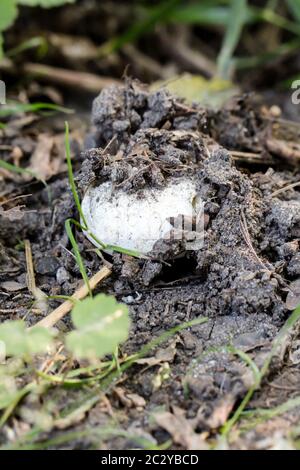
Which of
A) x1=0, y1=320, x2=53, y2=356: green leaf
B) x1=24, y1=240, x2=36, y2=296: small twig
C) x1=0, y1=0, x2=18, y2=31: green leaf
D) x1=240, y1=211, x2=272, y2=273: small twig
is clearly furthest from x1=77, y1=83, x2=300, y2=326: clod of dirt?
x1=0, y1=0, x2=18, y2=31: green leaf

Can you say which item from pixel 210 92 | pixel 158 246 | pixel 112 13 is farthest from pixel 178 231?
pixel 112 13

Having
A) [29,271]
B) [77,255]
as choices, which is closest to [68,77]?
A: [29,271]

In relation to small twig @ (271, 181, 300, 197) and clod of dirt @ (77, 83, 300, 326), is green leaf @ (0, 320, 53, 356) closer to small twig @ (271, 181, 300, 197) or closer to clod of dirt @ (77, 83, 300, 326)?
clod of dirt @ (77, 83, 300, 326)

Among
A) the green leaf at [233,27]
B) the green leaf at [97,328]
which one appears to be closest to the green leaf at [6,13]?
the green leaf at [233,27]

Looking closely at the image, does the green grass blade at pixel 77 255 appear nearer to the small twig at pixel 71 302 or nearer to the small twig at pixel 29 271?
the small twig at pixel 71 302
